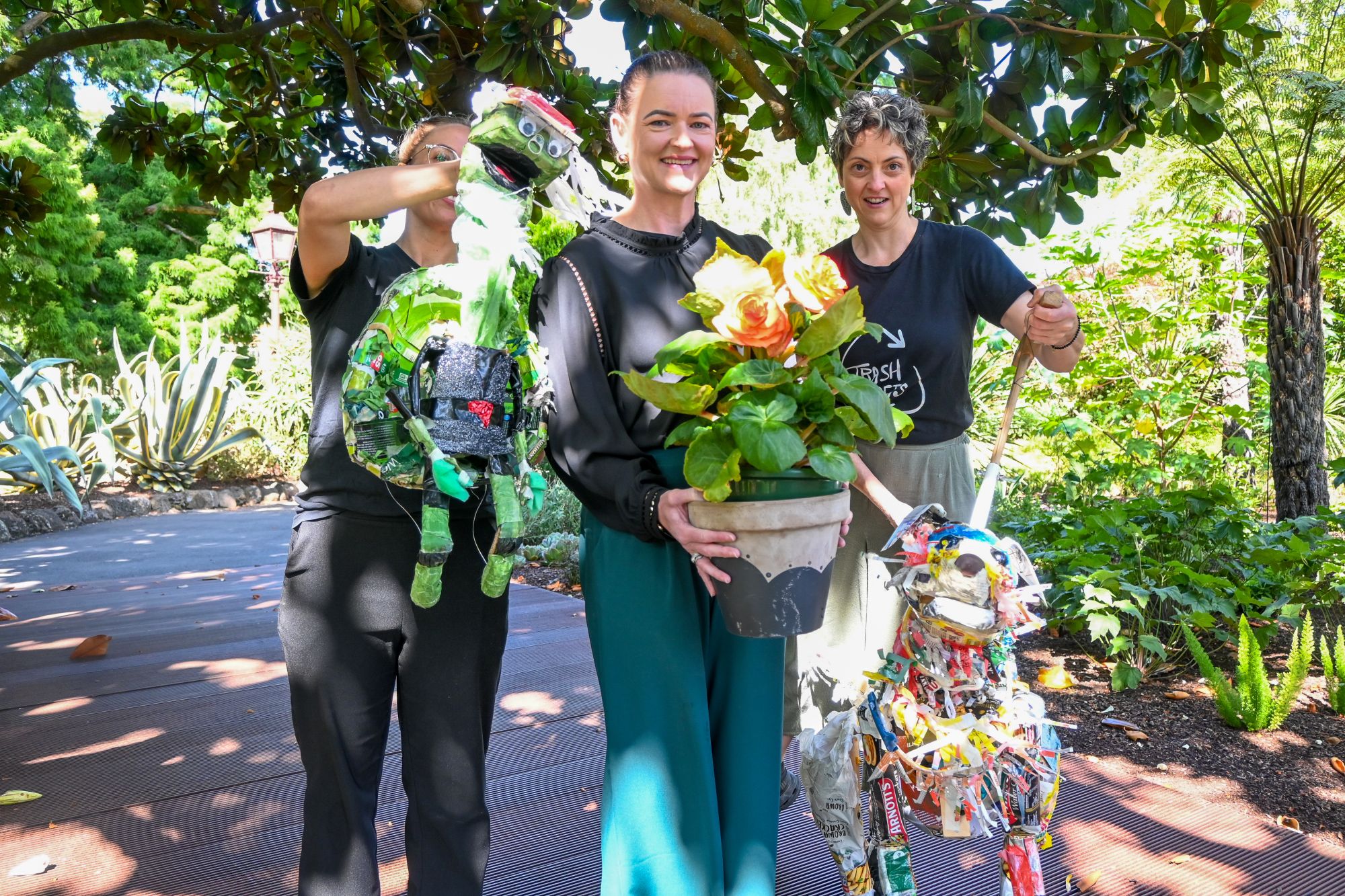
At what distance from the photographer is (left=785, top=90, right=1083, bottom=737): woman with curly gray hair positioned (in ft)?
6.82

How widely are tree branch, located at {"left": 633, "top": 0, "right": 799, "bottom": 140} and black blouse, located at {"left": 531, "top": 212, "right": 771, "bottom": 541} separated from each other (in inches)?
45.0

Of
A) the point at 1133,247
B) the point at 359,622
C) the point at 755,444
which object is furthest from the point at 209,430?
the point at 755,444

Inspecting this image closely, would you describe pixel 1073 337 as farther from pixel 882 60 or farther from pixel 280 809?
pixel 280 809

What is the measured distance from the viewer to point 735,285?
4.51 feet

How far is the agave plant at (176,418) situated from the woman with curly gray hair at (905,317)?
1113cm

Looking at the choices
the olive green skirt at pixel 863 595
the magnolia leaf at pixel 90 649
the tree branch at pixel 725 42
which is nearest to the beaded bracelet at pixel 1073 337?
the olive green skirt at pixel 863 595

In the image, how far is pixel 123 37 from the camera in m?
3.55

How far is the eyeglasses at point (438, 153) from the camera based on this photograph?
167 cm

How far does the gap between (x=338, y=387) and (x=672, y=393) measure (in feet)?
2.48

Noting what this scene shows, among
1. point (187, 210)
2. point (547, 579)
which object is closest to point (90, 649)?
point (547, 579)

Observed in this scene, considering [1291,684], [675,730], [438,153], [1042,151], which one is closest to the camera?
[675,730]

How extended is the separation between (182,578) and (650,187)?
251 inches

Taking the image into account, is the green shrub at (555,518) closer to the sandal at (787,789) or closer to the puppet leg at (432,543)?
the sandal at (787,789)

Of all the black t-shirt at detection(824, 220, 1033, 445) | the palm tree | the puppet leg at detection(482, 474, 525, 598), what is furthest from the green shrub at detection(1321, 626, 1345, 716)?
the puppet leg at detection(482, 474, 525, 598)
